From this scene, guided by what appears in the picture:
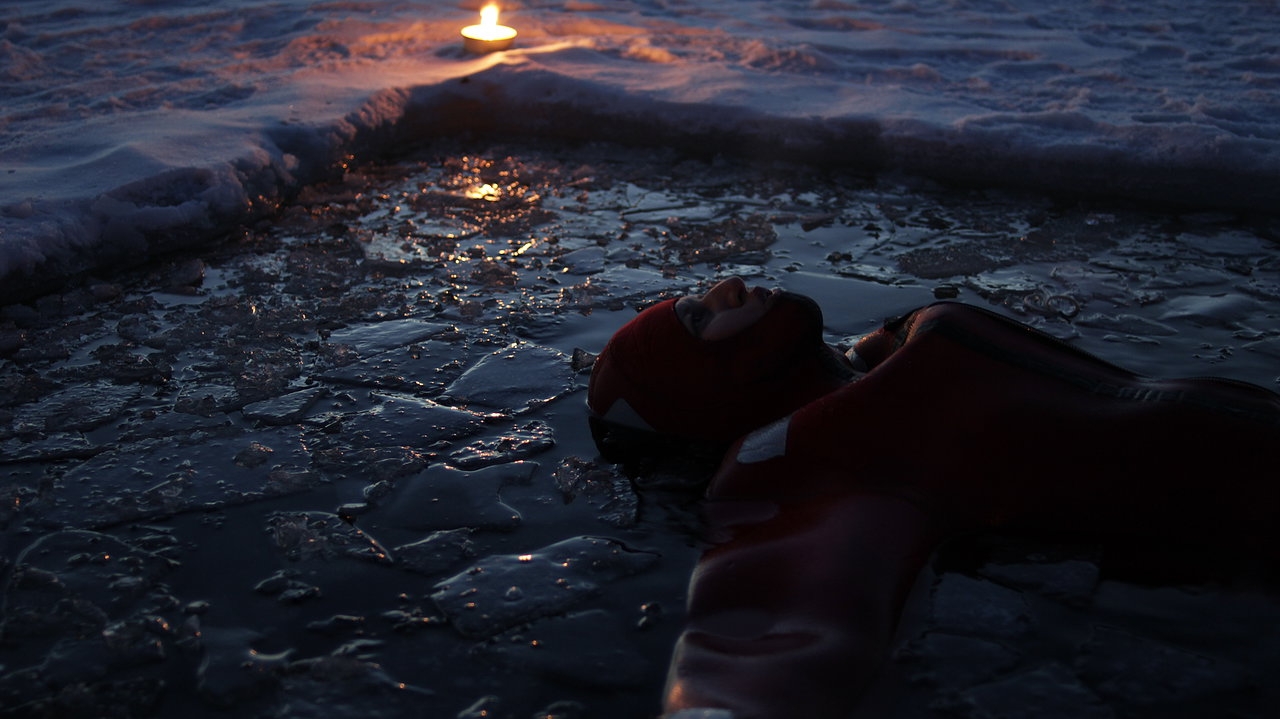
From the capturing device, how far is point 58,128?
19.4 feet

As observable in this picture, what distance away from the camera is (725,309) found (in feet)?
9.93

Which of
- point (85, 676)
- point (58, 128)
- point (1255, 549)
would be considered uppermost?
point (58, 128)

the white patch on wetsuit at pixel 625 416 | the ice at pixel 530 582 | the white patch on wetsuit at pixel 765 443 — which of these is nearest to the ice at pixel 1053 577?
the white patch on wetsuit at pixel 765 443

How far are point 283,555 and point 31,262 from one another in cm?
254

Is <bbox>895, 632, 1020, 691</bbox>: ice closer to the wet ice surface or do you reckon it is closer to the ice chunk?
the wet ice surface

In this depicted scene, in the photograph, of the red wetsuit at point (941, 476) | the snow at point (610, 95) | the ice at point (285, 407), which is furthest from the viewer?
the snow at point (610, 95)

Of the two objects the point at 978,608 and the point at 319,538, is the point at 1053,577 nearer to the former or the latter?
the point at 978,608

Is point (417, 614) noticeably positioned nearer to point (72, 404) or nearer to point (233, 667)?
point (233, 667)

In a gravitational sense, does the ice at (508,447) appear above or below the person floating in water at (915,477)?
below

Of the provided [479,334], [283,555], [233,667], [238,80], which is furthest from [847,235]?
[238,80]

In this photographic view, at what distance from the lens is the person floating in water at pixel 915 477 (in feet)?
7.42

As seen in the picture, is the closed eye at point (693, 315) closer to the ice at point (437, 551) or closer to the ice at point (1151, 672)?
the ice at point (437, 551)

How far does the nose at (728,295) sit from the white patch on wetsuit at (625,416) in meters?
0.43

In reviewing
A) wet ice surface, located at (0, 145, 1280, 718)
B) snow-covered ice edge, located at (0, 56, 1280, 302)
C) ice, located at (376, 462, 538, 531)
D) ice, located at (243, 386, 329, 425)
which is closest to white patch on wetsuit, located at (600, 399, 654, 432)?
wet ice surface, located at (0, 145, 1280, 718)
